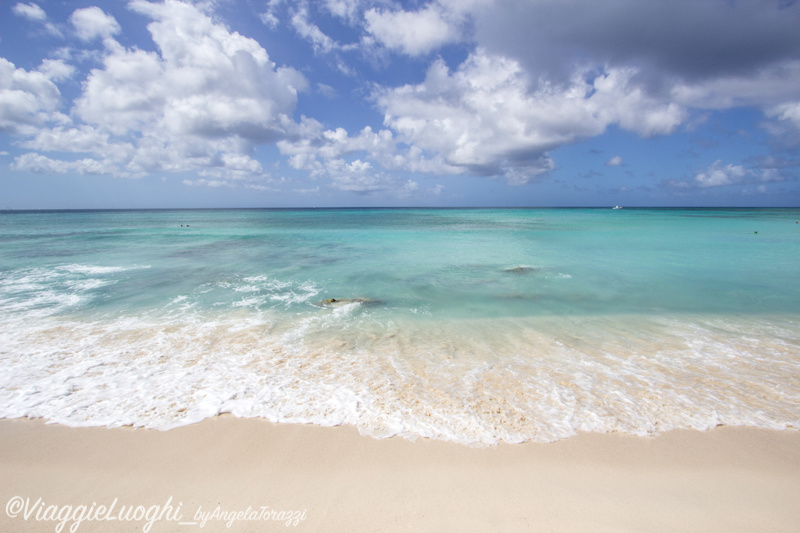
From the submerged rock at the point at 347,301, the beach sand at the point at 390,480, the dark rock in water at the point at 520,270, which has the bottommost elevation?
the beach sand at the point at 390,480

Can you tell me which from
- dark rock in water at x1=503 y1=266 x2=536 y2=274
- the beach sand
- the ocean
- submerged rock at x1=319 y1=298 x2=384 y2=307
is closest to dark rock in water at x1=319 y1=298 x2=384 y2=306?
submerged rock at x1=319 y1=298 x2=384 y2=307

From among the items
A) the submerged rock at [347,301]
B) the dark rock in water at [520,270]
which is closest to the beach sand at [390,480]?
the submerged rock at [347,301]

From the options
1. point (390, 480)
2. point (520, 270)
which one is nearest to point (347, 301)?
point (390, 480)

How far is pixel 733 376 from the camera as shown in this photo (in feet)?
18.5

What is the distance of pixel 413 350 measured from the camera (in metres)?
6.84

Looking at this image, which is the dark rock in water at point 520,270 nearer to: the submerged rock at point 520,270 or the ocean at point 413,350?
the submerged rock at point 520,270

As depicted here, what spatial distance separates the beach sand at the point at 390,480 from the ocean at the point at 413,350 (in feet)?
0.96

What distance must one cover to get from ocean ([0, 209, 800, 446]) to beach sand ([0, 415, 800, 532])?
0.29 m

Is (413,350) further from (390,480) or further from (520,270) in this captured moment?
(520,270)

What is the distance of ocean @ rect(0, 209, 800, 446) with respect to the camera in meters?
4.64

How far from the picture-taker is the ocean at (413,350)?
4641 millimetres

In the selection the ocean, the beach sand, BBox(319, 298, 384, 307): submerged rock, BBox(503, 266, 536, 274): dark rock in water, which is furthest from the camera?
BBox(503, 266, 536, 274): dark rock in water

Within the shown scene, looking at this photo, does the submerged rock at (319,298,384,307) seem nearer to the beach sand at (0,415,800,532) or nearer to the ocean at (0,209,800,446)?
the ocean at (0,209,800,446)

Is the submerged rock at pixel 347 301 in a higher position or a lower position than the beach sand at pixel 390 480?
higher
